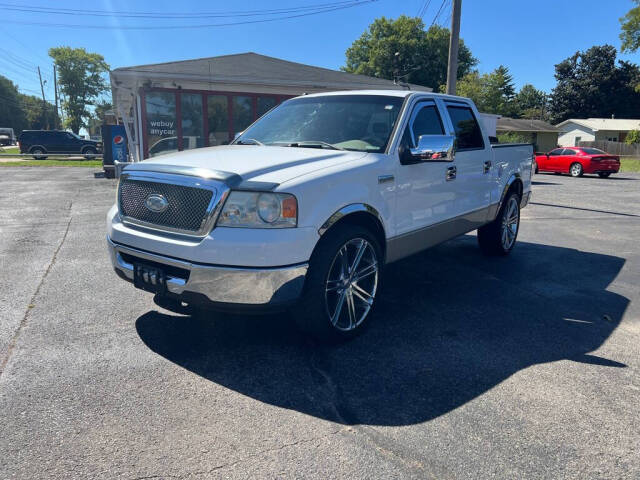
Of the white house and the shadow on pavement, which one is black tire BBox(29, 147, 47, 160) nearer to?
the shadow on pavement

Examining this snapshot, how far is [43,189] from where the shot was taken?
14.1m

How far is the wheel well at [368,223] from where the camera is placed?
3670 millimetres

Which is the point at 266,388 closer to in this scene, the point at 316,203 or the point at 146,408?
the point at 146,408

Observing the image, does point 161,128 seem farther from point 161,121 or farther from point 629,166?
point 629,166

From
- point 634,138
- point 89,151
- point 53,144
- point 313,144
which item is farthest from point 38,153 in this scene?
point 634,138

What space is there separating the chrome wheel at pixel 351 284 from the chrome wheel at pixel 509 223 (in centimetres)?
335

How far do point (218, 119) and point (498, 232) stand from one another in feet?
37.9

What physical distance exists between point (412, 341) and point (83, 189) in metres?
12.8

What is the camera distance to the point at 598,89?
2534 inches

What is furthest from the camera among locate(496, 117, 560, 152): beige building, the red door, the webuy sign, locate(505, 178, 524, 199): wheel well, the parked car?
the parked car

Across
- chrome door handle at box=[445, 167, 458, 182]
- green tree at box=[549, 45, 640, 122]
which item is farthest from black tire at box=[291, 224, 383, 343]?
green tree at box=[549, 45, 640, 122]

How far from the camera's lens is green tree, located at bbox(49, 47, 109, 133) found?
235 ft

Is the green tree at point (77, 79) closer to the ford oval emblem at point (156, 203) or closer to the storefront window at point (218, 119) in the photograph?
the storefront window at point (218, 119)

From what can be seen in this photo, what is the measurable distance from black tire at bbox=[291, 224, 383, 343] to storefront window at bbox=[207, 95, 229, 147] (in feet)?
41.4
